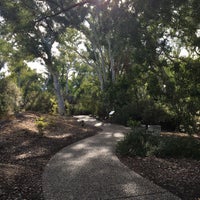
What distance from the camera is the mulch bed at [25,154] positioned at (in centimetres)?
446

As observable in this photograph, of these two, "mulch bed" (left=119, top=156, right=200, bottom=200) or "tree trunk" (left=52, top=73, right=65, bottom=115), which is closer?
"mulch bed" (left=119, top=156, right=200, bottom=200)

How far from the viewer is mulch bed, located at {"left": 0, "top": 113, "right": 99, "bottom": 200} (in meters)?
4.46

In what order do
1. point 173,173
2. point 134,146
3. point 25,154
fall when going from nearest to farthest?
point 173,173
point 25,154
point 134,146

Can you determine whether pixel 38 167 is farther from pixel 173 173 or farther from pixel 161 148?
pixel 161 148

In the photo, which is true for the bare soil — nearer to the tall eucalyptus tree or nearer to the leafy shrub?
the leafy shrub

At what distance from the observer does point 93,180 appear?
5027 millimetres

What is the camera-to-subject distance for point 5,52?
24703 mm

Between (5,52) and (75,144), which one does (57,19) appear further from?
(75,144)

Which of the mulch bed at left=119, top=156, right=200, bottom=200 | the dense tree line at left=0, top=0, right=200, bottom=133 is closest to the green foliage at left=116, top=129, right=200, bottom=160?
the mulch bed at left=119, top=156, right=200, bottom=200

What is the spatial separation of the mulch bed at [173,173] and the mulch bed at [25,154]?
7.03 ft

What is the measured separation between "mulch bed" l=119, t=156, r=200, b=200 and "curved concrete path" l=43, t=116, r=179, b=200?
0.22 meters

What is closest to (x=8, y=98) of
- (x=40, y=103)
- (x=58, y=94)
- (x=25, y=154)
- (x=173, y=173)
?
(x=40, y=103)

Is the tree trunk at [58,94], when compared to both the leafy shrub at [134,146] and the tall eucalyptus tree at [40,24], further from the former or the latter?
the leafy shrub at [134,146]

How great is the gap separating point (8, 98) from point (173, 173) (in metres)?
12.8
